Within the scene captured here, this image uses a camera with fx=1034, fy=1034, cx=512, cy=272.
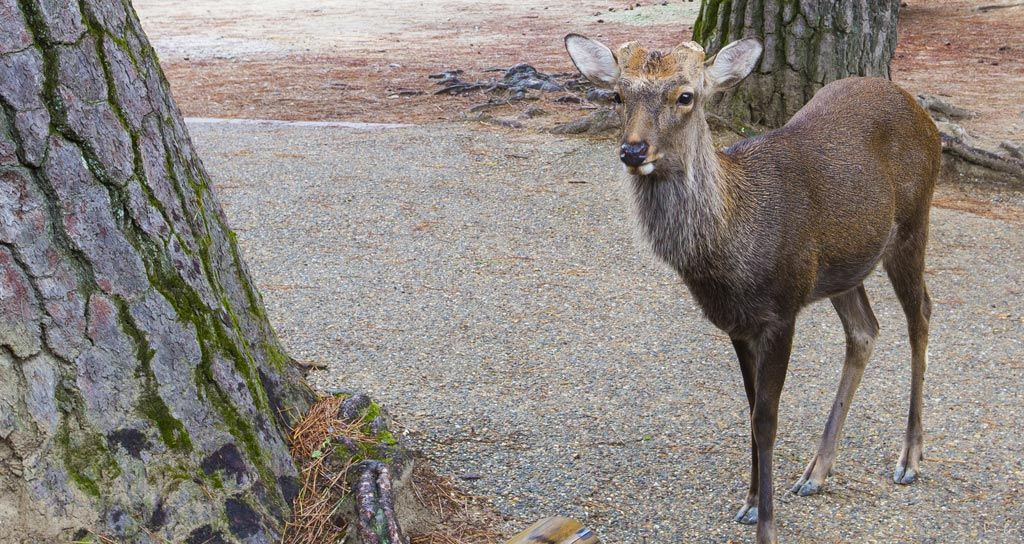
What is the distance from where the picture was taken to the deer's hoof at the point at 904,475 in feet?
12.9

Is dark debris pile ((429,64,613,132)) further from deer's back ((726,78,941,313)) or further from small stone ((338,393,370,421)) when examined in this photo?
small stone ((338,393,370,421))

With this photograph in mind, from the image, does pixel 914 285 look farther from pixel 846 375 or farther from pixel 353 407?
pixel 353 407

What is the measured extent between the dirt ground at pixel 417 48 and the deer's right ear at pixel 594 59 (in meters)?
6.35

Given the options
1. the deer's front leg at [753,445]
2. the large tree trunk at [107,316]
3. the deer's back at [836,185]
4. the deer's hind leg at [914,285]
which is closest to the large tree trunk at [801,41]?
the deer's back at [836,185]

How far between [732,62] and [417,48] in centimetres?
1331

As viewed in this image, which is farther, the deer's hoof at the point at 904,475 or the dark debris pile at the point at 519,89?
the dark debris pile at the point at 519,89

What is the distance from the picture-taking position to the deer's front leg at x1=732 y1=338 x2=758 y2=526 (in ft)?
12.2

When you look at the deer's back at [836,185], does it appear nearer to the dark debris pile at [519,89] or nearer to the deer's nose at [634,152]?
the deer's nose at [634,152]

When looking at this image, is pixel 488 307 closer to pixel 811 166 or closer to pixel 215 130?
pixel 811 166

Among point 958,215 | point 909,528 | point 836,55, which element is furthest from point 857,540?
point 836,55

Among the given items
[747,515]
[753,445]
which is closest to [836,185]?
[753,445]

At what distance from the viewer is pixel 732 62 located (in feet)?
12.5

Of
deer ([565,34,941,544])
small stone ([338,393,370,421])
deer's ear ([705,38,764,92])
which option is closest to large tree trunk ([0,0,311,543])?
small stone ([338,393,370,421])

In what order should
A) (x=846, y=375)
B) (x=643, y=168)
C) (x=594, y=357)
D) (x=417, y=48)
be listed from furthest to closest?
(x=417, y=48) < (x=594, y=357) < (x=846, y=375) < (x=643, y=168)
